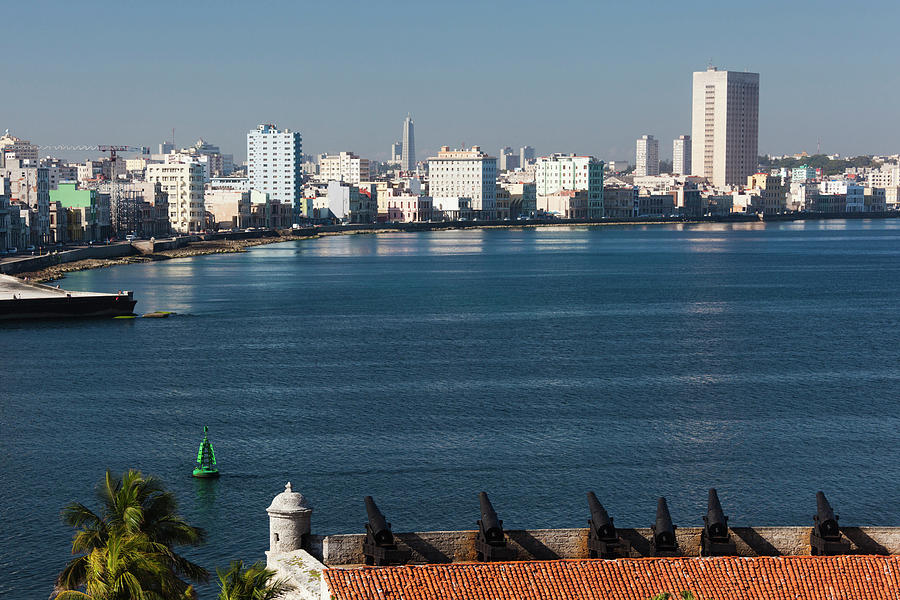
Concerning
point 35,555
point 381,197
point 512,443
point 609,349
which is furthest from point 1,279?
point 381,197

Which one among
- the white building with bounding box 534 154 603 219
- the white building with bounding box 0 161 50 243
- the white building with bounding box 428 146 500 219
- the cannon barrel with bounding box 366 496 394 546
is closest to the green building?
the white building with bounding box 0 161 50 243

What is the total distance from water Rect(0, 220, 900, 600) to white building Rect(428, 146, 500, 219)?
12174cm

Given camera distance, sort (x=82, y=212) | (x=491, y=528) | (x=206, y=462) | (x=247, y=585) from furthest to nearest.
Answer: (x=82, y=212) → (x=206, y=462) → (x=491, y=528) → (x=247, y=585)

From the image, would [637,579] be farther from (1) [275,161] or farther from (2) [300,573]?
(1) [275,161]

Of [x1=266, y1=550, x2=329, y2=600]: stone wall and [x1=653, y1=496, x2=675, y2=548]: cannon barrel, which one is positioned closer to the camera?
[x1=266, y1=550, x2=329, y2=600]: stone wall

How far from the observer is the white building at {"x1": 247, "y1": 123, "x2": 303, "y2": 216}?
596 ft

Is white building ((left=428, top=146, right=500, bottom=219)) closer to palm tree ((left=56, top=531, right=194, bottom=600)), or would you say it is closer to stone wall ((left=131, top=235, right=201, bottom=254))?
stone wall ((left=131, top=235, right=201, bottom=254))

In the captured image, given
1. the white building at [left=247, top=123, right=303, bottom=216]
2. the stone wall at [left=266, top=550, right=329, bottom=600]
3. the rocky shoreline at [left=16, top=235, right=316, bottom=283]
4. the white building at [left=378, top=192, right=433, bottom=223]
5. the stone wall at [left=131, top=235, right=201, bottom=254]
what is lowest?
the rocky shoreline at [left=16, top=235, right=316, bottom=283]

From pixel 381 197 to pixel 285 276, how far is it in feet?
348

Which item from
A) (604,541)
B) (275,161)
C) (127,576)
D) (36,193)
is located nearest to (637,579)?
(604,541)

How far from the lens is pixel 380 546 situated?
1448cm

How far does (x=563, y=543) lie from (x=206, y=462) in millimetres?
13026

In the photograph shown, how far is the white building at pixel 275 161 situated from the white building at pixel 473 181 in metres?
21.1

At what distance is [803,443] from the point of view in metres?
28.9
